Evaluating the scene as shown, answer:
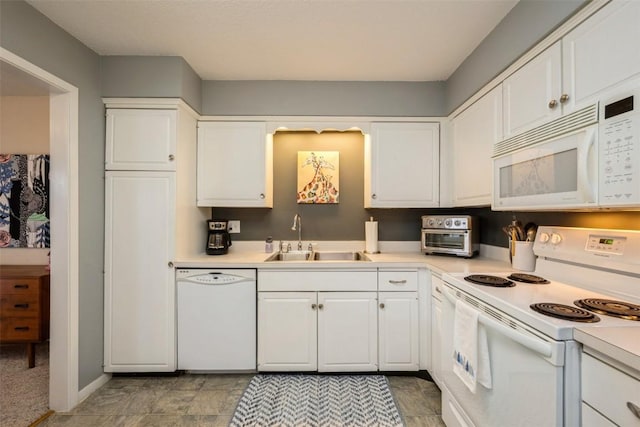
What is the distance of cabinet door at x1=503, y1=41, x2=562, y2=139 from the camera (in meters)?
1.34

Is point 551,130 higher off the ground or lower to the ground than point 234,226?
higher

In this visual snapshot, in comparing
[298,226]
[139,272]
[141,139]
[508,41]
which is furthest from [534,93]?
[139,272]

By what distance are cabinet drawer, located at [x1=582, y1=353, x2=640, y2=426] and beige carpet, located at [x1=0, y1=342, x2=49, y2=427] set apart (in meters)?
2.75

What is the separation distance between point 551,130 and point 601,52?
31cm

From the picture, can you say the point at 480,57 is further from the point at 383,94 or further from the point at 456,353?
the point at 456,353

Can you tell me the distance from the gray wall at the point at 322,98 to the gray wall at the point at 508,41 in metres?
0.26

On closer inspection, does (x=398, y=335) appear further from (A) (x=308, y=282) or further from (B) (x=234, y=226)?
(B) (x=234, y=226)

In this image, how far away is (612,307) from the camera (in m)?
1.05

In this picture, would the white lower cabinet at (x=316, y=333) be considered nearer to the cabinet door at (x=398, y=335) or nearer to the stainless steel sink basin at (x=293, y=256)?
the cabinet door at (x=398, y=335)

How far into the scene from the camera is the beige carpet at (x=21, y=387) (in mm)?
1771

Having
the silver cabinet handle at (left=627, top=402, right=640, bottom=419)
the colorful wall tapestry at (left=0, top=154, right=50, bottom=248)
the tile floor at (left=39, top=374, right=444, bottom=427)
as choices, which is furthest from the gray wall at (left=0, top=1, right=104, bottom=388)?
the silver cabinet handle at (left=627, top=402, right=640, bottom=419)

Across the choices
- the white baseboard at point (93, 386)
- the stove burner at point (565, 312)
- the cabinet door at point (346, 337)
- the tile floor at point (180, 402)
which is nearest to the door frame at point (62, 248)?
the white baseboard at point (93, 386)

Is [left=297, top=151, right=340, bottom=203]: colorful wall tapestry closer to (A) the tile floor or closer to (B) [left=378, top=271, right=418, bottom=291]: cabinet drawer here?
(B) [left=378, top=271, right=418, bottom=291]: cabinet drawer

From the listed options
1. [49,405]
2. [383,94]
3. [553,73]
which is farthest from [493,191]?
[49,405]
